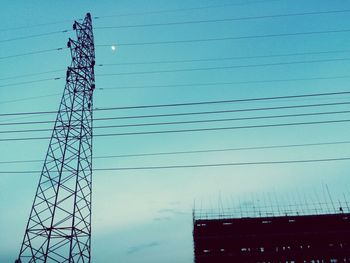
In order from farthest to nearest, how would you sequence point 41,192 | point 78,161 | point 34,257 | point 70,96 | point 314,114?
point 70,96 < point 78,161 < point 41,192 < point 34,257 < point 314,114

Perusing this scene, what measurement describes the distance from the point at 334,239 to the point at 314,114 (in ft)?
190

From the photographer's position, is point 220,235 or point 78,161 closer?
point 78,161

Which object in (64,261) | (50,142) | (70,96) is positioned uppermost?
(70,96)

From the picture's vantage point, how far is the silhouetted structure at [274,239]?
58.3 meters

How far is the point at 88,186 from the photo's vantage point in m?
22.2

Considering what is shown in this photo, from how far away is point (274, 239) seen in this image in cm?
6022

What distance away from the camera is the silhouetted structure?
2297 inches

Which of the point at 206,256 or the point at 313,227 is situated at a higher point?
the point at 313,227

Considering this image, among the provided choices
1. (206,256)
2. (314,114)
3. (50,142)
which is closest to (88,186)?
(50,142)

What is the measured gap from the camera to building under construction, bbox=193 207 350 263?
58375 millimetres

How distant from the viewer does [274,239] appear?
60219mm

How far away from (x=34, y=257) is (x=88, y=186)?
6.01m

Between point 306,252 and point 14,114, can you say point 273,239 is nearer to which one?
point 306,252

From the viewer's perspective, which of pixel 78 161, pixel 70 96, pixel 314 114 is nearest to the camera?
pixel 314 114
